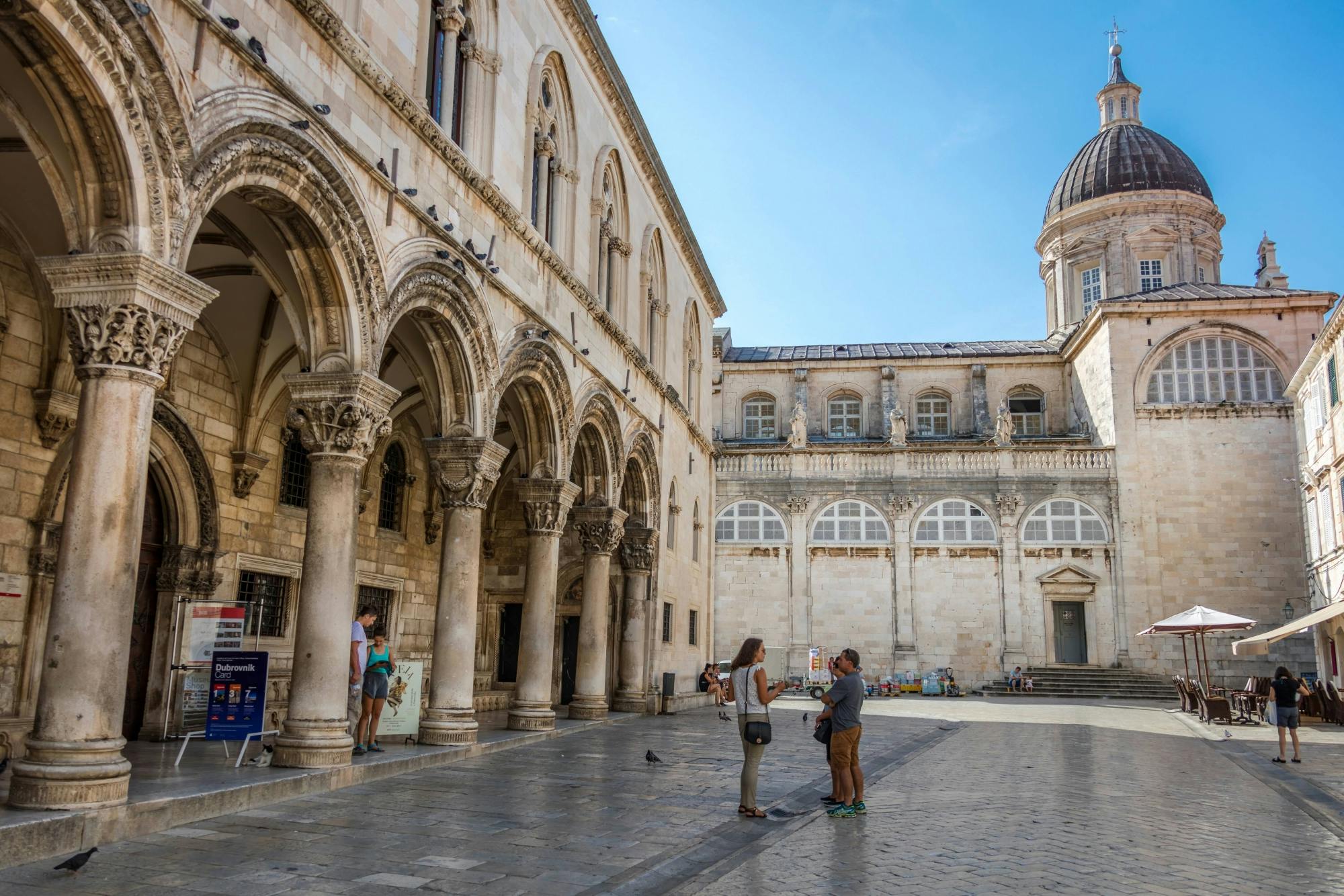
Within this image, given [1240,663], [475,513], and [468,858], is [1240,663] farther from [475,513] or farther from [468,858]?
[468,858]

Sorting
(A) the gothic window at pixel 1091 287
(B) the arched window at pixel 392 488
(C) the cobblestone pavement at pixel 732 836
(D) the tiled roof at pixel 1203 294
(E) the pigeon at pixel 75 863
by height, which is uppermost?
(A) the gothic window at pixel 1091 287

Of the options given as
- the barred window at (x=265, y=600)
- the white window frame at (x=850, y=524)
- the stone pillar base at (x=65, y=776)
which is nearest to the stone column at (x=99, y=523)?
the stone pillar base at (x=65, y=776)

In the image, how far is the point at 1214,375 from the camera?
36531 mm

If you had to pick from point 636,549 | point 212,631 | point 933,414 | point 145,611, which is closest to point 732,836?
point 212,631

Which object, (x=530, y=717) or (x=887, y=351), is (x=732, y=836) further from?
(x=887, y=351)

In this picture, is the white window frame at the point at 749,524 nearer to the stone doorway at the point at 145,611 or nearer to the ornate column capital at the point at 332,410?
the stone doorway at the point at 145,611

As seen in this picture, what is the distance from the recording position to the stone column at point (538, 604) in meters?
16.4

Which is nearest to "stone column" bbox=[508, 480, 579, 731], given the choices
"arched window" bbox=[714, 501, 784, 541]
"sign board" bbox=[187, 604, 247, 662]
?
"sign board" bbox=[187, 604, 247, 662]

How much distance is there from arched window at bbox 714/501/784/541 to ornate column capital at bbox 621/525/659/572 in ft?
46.6

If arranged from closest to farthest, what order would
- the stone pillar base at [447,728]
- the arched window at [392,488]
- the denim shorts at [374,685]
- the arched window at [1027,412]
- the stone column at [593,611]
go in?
the denim shorts at [374,685], the stone pillar base at [447,728], the arched window at [392,488], the stone column at [593,611], the arched window at [1027,412]

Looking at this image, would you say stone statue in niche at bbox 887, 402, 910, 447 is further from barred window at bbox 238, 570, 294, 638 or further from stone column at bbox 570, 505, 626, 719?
barred window at bbox 238, 570, 294, 638

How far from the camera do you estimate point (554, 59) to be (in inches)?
683

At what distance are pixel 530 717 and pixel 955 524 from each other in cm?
2252

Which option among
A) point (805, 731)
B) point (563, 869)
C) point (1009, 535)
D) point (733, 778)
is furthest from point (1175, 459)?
point (563, 869)
